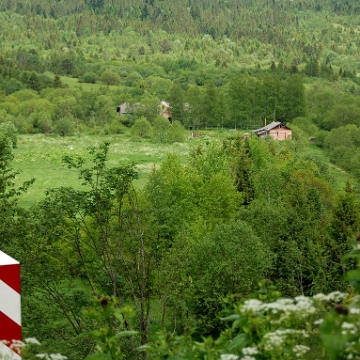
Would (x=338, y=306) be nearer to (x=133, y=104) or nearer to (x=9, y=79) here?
(x=133, y=104)

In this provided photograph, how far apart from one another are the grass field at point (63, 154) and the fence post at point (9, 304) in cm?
5467

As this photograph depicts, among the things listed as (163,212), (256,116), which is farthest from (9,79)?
(163,212)

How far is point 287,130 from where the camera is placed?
113 m

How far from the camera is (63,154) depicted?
275 ft

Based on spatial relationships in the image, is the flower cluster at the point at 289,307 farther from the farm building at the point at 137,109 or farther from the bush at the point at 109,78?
the bush at the point at 109,78

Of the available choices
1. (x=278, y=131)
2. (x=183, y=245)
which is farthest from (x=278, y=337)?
(x=278, y=131)

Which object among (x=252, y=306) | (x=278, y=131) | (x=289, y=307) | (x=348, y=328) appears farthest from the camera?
(x=278, y=131)

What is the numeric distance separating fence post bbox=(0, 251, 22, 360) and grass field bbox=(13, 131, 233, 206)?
179 ft

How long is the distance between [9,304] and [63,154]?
79.6 m

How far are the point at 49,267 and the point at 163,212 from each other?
3969mm

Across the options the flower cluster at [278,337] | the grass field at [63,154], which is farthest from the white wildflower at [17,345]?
the grass field at [63,154]

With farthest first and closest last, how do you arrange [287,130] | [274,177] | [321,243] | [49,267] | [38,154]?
[287,130]
[38,154]
[274,177]
[321,243]
[49,267]

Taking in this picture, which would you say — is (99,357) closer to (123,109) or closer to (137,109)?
(137,109)

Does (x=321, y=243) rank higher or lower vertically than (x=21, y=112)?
higher
